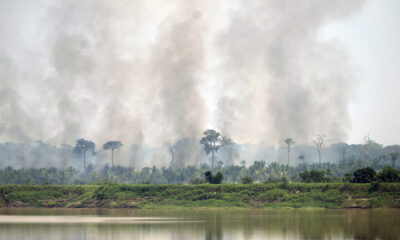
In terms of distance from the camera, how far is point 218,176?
12725 cm

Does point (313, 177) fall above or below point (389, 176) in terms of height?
below

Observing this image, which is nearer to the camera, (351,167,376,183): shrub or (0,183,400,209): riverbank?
(0,183,400,209): riverbank

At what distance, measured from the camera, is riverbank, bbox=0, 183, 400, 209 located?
106688mm

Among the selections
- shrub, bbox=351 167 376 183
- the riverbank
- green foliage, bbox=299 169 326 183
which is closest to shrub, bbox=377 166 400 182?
shrub, bbox=351 167 376 183

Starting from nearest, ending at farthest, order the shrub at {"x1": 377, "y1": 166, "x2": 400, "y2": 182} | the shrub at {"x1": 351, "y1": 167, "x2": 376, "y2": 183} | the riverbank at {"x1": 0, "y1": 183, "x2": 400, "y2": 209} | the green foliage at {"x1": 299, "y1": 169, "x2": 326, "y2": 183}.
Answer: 1. the riverbank at {"x1": 0, "y1": 183, "x2": 400, "y2": 209}
2. the shrub at {"x1": 377, "y1": 166, "x2": 400, "y2": 182}
3. the shrub at {"x1": 351, "y1": 167, "x2": 376, "y2": 183}
4. the green foliage at {"x1": 299, "y1": 169, "x2": 326, "y2": 183}

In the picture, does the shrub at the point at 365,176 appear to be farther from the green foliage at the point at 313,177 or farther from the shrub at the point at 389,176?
the green foliage at the point at 313,177

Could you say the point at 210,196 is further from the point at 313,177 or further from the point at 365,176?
the point at 365,176

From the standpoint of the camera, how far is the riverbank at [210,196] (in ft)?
350

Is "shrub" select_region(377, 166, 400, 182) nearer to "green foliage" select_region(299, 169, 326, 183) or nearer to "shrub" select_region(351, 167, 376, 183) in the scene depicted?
"shrub" select_region(351, 167, 376, 183)

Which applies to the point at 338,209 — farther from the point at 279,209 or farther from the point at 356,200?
the point at 279,209

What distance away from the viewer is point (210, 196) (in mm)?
116375

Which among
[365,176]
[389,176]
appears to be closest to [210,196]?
[365,176]

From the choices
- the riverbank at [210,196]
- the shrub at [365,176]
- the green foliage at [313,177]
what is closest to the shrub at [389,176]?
the shrub at [365,176]

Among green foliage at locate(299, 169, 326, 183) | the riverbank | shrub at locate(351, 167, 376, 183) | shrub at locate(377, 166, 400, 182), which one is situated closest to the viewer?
the riverbank
